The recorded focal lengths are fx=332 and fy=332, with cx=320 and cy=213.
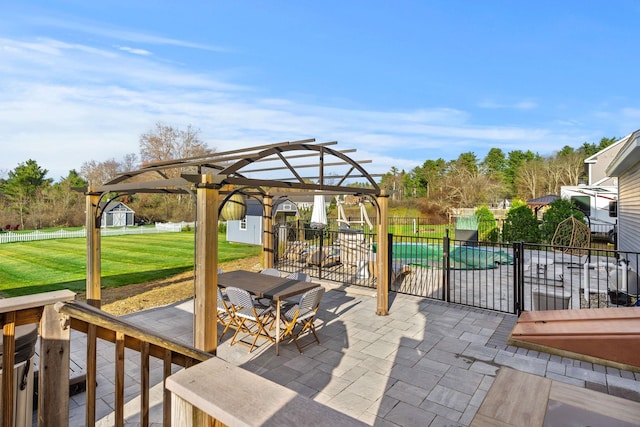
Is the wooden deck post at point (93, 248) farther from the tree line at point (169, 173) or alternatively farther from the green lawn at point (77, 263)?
the tree line at point (169, 173)

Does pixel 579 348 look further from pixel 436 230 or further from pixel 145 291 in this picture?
pixel 436 230

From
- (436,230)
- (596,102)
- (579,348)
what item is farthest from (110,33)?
(596,102)

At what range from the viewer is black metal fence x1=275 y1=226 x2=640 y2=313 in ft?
20.2

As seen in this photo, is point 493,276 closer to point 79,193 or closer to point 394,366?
point 394,366

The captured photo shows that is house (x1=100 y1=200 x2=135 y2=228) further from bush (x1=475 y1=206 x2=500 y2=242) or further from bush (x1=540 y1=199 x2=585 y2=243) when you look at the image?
bush (x1=540 y1=199 x2=585 y2=243)

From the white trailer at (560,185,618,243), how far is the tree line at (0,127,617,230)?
7503 mm

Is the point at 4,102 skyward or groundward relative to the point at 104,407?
skyward

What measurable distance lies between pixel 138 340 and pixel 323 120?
66.1 feet

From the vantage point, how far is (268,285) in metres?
5.49

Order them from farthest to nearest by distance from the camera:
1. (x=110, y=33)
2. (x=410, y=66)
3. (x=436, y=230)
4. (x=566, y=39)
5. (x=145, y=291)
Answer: (x=436, y=230) → (x=410, y=66) → (x=566, y=39) → (x=110, y=33) → (x=145, y=291)

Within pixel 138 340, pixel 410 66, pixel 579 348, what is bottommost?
pixel 579 348

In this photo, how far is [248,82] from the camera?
615 inches

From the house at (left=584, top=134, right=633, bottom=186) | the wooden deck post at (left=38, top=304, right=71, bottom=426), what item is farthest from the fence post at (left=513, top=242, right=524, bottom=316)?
the house at (left=584, top=134, right=633, bottom=186)

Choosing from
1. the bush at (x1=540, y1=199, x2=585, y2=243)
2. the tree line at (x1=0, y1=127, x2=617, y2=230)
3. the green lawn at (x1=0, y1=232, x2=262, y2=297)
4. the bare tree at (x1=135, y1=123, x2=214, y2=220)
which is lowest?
the green lawn at (x1=0, y1=232, x2=262, y2=297)
